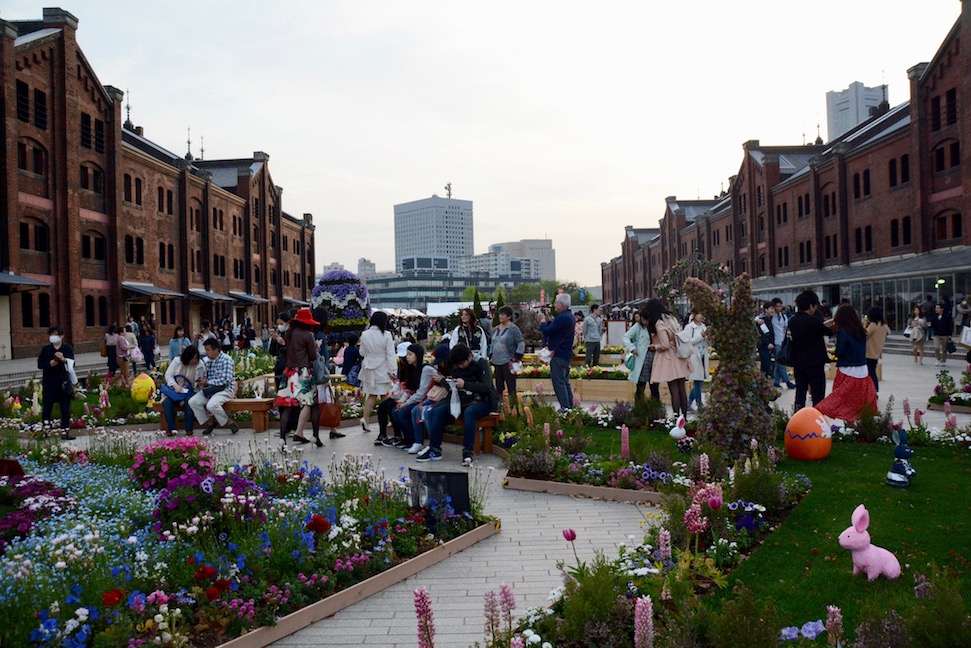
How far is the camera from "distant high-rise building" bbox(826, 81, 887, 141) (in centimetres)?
12957

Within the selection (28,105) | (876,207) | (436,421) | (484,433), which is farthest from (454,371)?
(876,207)

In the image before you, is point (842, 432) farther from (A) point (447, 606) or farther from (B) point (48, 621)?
(B) point (48, 621)

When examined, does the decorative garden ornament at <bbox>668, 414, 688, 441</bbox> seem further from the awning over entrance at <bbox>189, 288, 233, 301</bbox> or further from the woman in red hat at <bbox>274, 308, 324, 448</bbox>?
the awning over entrance at <bbox>189, 288, 233, 301</bbox>

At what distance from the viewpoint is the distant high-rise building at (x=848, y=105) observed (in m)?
130

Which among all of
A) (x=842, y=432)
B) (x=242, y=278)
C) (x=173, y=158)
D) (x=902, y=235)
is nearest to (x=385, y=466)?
(x=842, y=432)

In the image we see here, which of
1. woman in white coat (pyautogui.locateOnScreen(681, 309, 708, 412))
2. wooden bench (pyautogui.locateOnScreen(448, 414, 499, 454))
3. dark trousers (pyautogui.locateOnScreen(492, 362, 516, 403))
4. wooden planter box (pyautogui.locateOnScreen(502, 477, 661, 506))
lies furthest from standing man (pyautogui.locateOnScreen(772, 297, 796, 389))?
wooden planter box (pyautogui.locateOnScreen(502, 477, 661, 506))

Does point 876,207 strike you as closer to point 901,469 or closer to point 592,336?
point 592,336

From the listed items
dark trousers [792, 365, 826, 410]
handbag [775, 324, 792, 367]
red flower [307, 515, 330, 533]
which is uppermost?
handbag [775, 324, 792, 367]

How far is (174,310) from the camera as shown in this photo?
4219 centimetres

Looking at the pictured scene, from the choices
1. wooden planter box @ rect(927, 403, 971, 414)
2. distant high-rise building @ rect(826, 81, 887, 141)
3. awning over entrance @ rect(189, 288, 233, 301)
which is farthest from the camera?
distant high-rise building @ rect(826, 81, 887, 141)

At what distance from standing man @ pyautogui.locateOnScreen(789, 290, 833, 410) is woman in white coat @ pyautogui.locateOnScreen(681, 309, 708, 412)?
1348 mm

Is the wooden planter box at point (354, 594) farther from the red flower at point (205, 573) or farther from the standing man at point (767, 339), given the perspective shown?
the standing man at point (767, 339)

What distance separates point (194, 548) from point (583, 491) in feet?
13.5

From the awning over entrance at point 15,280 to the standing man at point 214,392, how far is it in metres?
18.3
